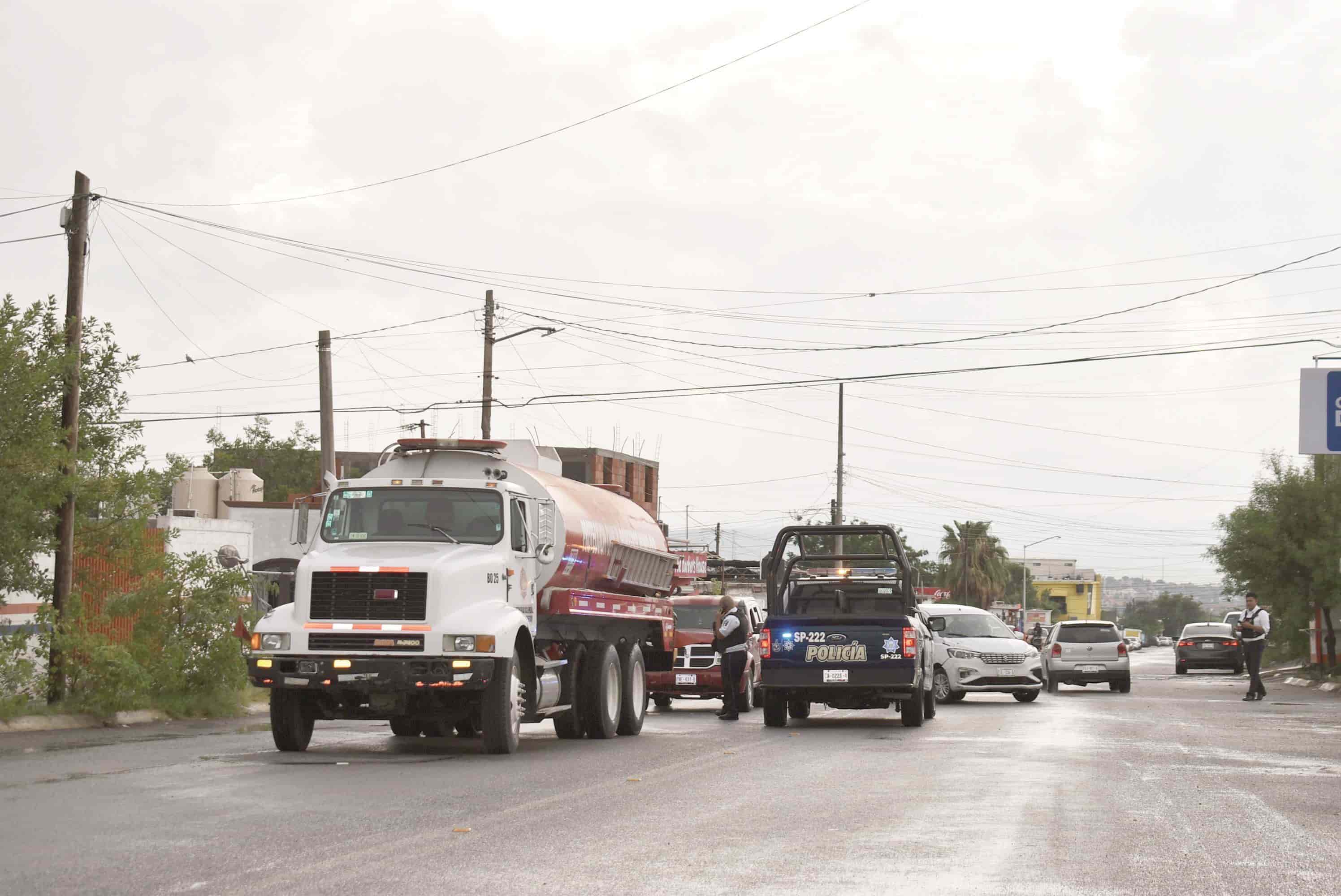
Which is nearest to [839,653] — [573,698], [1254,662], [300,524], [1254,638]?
[573,698]

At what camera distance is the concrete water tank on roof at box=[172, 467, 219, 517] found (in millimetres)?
50656

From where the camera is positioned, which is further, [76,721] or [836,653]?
Answer: [836,653]

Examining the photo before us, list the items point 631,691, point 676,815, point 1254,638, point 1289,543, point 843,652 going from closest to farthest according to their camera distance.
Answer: point 676,815 → point 631,691 → point 843,652 → point 1254,638 → point 1289,543

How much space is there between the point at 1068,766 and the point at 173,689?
41.3 ft

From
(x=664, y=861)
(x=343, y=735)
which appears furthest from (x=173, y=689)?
(x=664, y=861)

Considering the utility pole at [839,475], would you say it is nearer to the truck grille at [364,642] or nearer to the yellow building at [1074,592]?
the truck grille at [364,642]

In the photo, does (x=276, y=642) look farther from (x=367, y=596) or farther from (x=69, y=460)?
(x=69, y=460)

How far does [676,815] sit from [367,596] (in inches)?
232

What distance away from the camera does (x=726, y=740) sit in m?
18.4

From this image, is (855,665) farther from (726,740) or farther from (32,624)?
(32,624)

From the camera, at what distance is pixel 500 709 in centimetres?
1574

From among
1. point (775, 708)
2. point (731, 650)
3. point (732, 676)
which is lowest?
point (775, 708)

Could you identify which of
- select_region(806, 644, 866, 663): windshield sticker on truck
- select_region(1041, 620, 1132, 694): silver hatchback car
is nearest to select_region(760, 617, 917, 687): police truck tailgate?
select_region(806, 644, 866, 663): windshield sticker on truck

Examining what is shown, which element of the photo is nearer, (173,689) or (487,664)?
(487,664)
